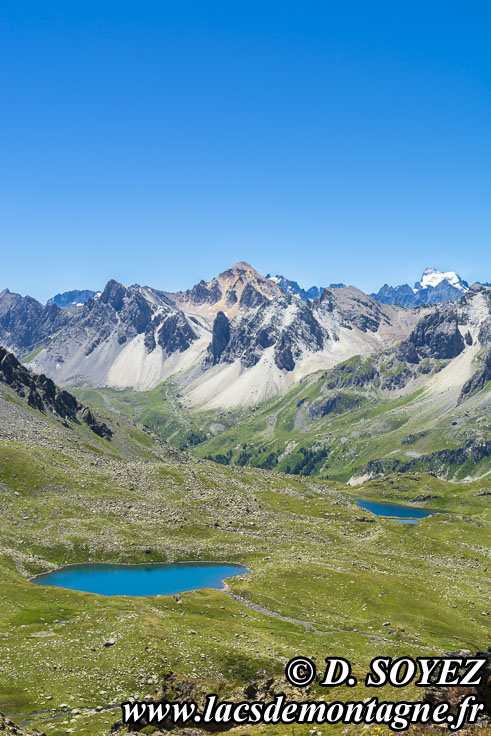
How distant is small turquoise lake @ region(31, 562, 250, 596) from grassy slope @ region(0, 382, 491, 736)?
405 centimetres

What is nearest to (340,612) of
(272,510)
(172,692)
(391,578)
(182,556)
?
(391,578)

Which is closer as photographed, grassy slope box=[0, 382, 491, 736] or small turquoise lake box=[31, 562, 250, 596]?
grassy slope box=[0, 382, 491, 736]

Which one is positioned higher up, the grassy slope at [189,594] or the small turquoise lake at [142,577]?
the grassy slope at [189,594]

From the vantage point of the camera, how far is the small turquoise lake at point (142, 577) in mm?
116250

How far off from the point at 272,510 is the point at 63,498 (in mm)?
78247

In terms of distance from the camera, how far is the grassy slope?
61000 mm

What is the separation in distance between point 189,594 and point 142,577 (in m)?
23.5

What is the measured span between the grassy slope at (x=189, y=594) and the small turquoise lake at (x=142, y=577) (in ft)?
13.3

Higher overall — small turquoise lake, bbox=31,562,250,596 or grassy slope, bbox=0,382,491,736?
grassy slope, bbox=0,382,491,736

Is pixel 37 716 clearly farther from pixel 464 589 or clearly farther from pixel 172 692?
pixel 464 589

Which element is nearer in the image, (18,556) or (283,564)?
(18,556)

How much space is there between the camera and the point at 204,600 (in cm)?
10200

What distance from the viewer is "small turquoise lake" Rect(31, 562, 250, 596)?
4577 inches

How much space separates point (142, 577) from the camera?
125125 mm
